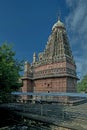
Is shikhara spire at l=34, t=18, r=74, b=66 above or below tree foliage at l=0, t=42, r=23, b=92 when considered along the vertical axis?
above

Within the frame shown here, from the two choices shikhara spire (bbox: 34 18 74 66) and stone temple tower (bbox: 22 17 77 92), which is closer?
stone temple tower (bbox: 22 17 77 92)

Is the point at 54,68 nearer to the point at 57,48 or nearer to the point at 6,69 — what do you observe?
the point at 57,48

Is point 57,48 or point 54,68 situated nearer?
point 54,68

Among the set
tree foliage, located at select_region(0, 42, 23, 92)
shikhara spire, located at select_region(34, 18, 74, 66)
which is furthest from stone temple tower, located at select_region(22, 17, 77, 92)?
tree foliage, located at select_region(0, 42, 23, 92)

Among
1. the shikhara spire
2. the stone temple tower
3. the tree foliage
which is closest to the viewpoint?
the tree foliage

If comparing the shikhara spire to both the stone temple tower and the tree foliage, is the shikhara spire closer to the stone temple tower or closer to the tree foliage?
the stone temple tower

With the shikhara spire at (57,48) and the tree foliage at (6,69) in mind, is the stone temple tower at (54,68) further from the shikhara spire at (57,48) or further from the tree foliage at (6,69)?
the tree foliage at (6,69)

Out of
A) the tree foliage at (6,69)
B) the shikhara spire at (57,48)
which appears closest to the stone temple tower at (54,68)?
the shikhara spire at (57,48)

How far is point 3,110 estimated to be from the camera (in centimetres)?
2062

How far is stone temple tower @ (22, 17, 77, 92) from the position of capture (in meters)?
38.2

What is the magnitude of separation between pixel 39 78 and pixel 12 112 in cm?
2282

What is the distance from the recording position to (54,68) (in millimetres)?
39312

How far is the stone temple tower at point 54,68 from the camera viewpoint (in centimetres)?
3816

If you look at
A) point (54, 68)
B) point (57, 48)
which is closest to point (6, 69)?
point (54, 68)
